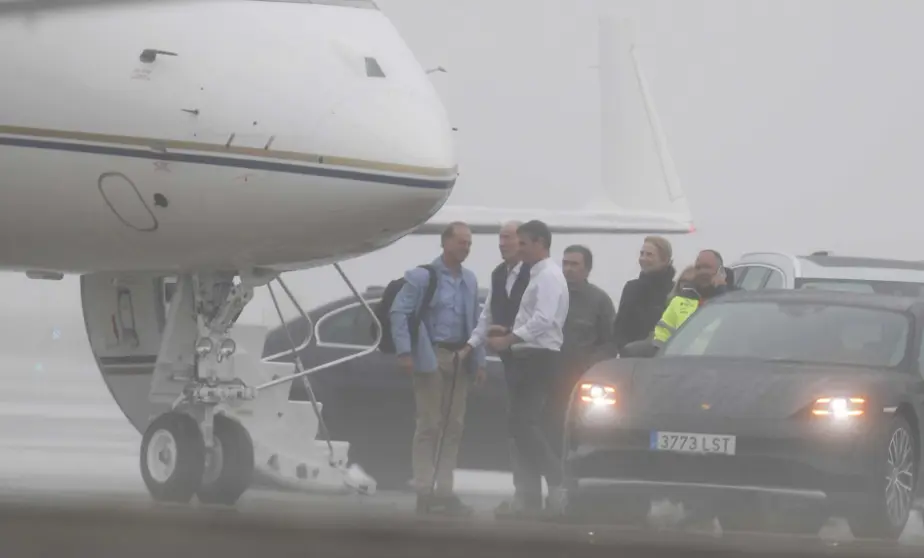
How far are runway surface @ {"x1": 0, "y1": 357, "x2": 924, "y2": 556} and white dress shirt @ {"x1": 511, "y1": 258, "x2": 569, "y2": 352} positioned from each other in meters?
1.04

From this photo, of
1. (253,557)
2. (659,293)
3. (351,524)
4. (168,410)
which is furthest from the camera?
(659,293)

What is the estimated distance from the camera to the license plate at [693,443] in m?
11.7

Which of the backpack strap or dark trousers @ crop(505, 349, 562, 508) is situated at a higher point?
the backpack strap

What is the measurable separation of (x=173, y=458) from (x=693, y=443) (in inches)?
120

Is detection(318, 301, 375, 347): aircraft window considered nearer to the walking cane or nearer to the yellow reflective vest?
the walking cane

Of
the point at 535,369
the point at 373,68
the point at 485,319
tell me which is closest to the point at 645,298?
the point at 485,319

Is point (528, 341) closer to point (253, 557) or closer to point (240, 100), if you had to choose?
point (240, 100)

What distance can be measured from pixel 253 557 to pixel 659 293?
8.90m

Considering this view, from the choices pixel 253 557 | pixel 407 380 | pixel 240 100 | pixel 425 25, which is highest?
pixel 425 25

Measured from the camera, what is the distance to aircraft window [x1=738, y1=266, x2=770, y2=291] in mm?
18330

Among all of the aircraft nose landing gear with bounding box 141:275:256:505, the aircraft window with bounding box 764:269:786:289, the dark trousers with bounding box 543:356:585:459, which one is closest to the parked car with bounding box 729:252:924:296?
the aircraft window with bounding box 764:269:786:289

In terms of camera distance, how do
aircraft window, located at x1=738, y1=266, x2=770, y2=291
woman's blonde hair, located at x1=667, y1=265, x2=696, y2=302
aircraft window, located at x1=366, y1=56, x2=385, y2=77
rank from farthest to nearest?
aircraft window, located at x1=738, y1=266, x2=770, y2=291, woman's blonde hair, located at x1=667, y1=265, x2=696, y2=302, aircraft window, located at x1=366, y1=56, x2=385, y2=77

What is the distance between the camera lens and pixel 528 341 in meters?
13.9

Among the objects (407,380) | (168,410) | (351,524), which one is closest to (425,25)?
(407,380)
